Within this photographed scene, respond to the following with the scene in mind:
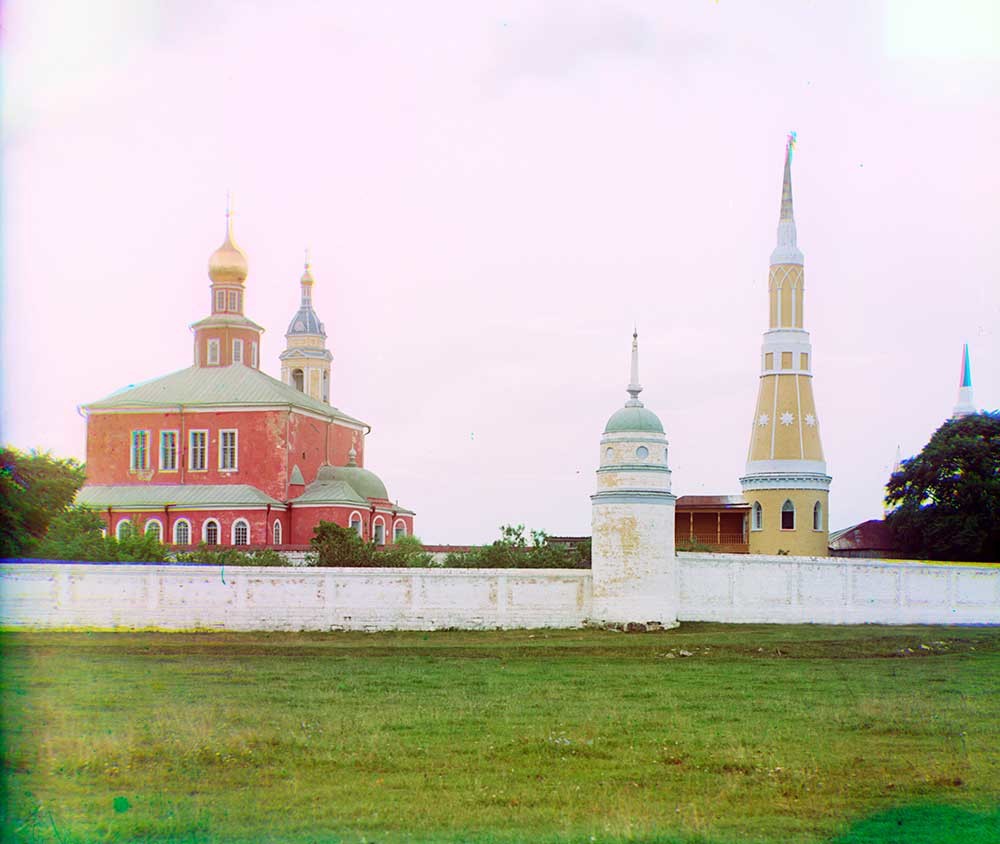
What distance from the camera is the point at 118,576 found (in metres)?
26.8

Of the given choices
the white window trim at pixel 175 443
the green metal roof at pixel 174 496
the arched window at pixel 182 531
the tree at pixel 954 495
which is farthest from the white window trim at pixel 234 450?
the tree at pixel 954 495

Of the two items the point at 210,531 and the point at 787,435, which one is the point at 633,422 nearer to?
the point at 787,435

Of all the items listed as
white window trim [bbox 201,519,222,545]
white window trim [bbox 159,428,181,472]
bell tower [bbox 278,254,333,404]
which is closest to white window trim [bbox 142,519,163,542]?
white window trim [bbox 201,519,222,545]

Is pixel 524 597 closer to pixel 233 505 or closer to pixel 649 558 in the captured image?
pixel 649 558

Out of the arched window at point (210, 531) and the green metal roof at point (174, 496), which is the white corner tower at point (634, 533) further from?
the arched window at point (210, 531)

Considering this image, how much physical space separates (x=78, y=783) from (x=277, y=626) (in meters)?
16.3

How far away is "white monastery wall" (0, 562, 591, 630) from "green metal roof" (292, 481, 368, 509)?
1538cm

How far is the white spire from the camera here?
A: 4500 centimetres

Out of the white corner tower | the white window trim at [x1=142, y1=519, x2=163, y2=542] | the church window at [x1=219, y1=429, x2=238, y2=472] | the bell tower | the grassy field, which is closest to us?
the grassy field

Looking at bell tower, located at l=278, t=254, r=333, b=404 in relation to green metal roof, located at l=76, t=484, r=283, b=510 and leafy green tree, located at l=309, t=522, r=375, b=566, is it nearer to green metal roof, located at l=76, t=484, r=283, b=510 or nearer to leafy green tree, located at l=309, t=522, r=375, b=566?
green metal roof, located at l=76, t=484, r=283, b=510

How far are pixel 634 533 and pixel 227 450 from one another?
67.1ft

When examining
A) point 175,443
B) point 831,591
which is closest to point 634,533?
point 831,591

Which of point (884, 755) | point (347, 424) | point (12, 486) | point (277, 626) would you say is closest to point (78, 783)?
point (884, 755)

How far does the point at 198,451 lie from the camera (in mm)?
43938
